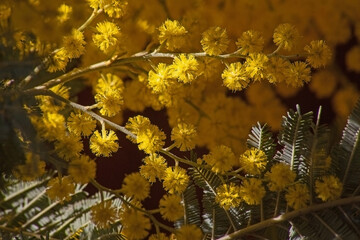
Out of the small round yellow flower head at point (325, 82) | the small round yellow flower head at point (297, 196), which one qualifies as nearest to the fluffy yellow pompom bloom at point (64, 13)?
the small round yellow flower head at point (297, 196)

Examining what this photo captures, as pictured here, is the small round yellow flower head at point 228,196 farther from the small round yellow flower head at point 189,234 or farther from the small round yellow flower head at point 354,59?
the small round yellow flower head at point 354,59

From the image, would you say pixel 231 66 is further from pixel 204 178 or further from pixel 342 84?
pixel 342 84

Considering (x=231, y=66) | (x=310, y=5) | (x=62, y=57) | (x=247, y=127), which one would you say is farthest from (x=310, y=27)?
(x=62, y=57)

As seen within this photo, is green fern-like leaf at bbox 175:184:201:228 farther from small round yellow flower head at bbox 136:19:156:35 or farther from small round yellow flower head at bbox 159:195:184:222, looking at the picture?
small round yellow flower head at bbox 136:19:156:35

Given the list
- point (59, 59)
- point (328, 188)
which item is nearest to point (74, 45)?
point (59, 59)

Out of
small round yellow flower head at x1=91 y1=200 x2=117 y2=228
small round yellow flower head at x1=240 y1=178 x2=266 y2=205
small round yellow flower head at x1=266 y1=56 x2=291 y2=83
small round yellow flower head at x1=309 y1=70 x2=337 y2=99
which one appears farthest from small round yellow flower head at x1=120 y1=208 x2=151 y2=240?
small round yellow flower head at x1=309 y1=70 x2=337 y2=99

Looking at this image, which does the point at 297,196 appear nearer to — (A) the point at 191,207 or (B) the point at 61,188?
(A) the point at 191,207
